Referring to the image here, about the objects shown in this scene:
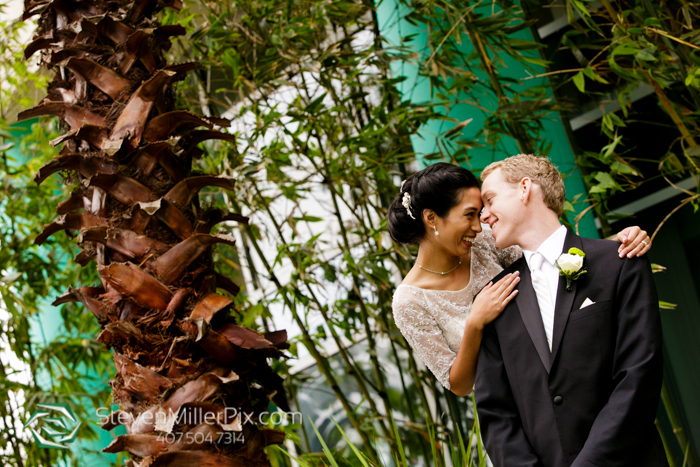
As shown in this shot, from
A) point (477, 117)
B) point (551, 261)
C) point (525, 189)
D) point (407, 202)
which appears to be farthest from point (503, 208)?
point (477, 117)

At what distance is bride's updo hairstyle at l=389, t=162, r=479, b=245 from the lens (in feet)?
5.97

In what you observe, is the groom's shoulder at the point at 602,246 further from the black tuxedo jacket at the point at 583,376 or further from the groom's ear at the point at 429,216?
the groom's ear at the point at 429,216

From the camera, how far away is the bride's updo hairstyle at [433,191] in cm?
182

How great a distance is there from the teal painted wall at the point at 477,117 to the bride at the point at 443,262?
757mm

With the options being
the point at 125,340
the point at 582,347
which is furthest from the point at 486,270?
the point at 125,340

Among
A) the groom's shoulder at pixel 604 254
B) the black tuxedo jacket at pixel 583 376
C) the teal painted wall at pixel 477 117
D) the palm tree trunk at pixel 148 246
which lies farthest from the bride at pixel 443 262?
the teal painted wall at pixel 477 117

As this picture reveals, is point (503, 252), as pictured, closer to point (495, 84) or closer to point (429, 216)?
point (429, 216)

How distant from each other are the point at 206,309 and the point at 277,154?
1.52m

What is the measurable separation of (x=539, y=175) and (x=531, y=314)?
37cm

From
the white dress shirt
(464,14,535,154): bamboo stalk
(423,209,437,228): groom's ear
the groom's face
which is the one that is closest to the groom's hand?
the white dress shirt

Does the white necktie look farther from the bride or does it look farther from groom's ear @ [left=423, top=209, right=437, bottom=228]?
groom's ear @ [left=423, top=209, right=437, bottom=228]

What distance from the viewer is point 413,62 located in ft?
9.73

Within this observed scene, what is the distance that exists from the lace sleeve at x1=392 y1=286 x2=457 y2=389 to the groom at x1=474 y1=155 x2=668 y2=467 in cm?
28

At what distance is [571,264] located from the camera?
4.60ft
